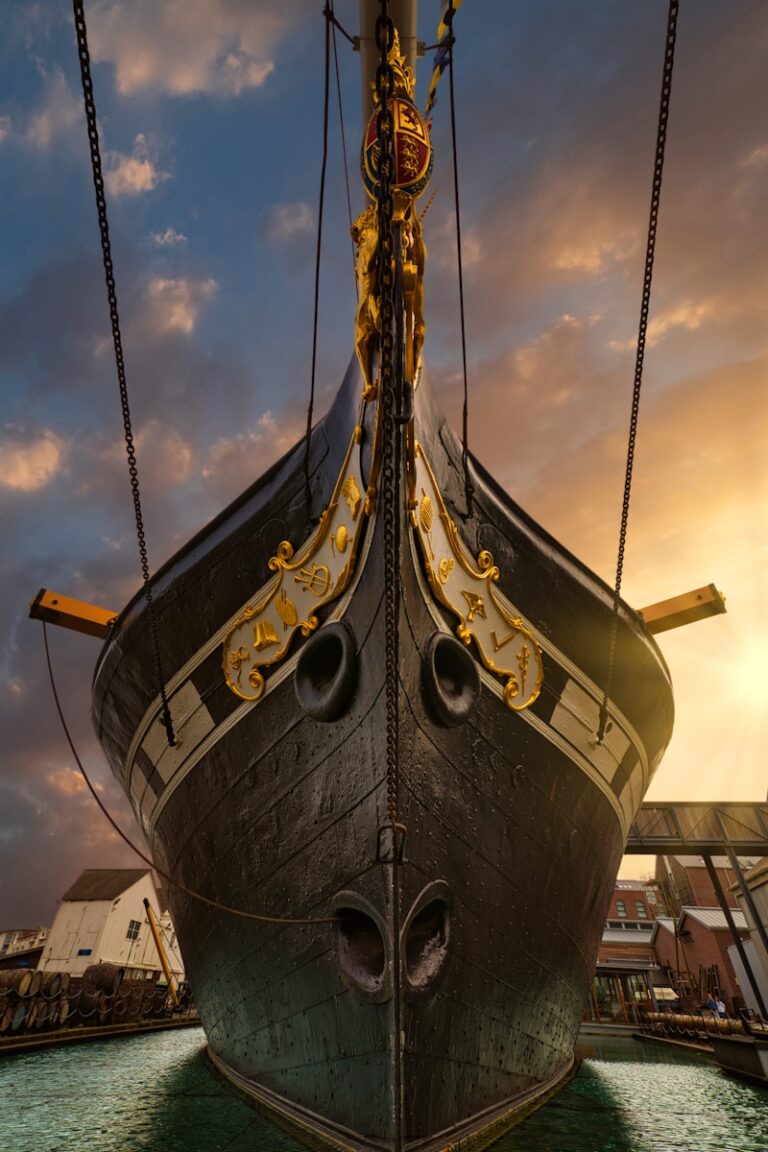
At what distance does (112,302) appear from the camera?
104 inches

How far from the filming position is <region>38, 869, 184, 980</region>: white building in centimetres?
2486

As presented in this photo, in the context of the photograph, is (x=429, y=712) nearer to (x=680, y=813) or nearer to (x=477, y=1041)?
(x=477, y=1041)

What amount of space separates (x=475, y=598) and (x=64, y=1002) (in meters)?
13.1

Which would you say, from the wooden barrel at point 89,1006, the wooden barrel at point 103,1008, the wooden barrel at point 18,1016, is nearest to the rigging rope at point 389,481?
the wooden barrel at point 18,1016

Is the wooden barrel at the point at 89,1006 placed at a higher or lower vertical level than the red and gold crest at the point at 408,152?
lower

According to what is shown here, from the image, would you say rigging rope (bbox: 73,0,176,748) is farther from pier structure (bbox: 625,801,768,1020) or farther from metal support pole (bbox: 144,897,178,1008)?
metal support pole (bbox: 144,897,178,1008)

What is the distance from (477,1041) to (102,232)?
4.50m

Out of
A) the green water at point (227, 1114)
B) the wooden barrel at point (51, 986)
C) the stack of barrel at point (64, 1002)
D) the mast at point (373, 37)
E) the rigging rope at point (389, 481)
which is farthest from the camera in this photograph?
the wooden barrel at point (51, 986)

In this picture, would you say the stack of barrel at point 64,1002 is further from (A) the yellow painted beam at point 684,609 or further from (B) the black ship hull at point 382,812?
(A) the yellow painted beam at point 684,609

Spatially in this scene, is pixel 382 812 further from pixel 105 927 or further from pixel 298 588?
pixel 105 927

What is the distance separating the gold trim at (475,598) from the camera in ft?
11.7

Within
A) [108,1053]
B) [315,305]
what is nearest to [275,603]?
[315,305]

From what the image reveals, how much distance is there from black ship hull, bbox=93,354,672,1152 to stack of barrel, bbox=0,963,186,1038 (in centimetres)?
743

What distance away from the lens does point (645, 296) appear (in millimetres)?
2820
